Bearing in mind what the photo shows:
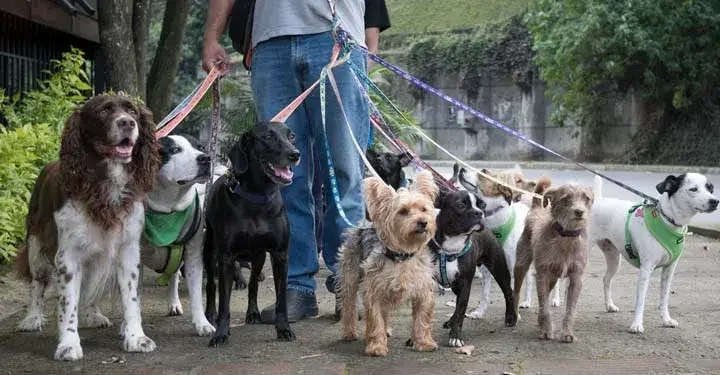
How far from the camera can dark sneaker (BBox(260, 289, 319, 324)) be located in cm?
610

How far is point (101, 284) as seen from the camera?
5496mm

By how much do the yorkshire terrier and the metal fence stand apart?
6790 mm

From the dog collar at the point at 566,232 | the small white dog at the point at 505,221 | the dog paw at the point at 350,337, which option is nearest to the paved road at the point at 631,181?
the small white dog at the point at 505,221

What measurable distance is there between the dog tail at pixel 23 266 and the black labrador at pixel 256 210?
1.29 meters

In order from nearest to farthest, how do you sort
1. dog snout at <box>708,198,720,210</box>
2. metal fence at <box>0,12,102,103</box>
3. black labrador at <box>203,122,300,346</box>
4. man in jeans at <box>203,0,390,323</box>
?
black labrador at <box>203,122,300,346</box> < man in jeans at <box>203,0,390,323</box> < dog snout at <box>708,198,720,210</box> < metal fence at <box>0,12,102,103</box>

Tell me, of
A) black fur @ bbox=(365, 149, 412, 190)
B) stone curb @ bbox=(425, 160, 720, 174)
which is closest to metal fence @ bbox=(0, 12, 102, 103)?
black fur @ bbox=(365, 149, 412, 190)

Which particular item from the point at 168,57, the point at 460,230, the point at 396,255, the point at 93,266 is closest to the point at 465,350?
the point at 396,255

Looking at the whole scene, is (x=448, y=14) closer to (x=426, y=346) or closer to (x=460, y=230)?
(x=460, y=230)

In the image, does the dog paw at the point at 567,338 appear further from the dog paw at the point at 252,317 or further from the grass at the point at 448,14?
the grass at the point at 448,14

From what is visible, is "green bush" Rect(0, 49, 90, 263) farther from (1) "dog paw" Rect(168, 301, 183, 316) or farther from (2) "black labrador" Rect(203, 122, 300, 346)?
(2) "black labrador" Rect(203, 122, 300, 346)

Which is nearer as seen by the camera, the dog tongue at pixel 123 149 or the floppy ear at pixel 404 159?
the dog tongue at pixel 123 149

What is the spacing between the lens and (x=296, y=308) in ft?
20.2

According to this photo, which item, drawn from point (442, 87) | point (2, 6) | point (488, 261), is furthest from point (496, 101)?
point (488, 261)

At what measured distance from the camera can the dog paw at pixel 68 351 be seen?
200 inches
